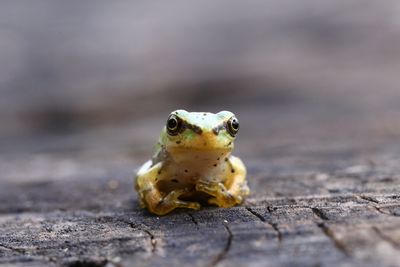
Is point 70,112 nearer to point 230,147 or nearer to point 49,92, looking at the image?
point 49,92

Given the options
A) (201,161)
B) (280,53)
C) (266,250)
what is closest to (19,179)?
(201,161)

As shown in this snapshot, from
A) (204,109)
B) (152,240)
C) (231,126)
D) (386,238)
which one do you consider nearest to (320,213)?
(386,238)

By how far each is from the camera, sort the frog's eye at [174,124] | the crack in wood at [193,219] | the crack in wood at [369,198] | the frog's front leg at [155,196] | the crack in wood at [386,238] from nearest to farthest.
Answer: the crack in wood at [386,238], the crack in wood at [193,219], the crack in wood at [369,198], the frog's eye at [174,124], the frog's front leg at [155,196]

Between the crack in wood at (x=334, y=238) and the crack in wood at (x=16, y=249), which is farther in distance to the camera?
the crack in wood at (x=16, y=249)

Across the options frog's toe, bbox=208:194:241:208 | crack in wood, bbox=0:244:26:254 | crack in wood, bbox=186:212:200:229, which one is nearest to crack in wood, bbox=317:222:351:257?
crack in wood, bbox=186:212:200:229

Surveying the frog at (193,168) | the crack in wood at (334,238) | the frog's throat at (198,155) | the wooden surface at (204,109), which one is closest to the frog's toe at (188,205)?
the frog at (193,168)

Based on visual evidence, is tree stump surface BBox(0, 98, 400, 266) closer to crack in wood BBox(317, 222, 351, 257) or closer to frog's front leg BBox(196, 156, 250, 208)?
crack in wood BBox(317, 222, 351, 257)

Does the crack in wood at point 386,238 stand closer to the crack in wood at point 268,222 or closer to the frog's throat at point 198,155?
the crack in wood at point 268,222
